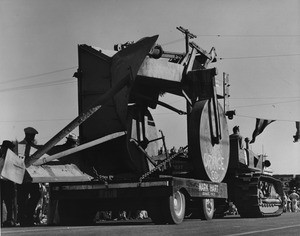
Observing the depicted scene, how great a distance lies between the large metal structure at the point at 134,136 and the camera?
13703mm

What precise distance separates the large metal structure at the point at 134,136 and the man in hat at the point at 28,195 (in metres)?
0.54

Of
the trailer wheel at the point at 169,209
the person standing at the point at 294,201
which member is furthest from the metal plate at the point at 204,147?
the person standing at the point at 294,201

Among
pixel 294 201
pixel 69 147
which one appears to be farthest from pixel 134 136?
pixel 294 201

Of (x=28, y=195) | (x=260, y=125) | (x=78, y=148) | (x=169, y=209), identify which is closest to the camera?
(x=169, y=209)

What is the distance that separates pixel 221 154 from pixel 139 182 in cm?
423

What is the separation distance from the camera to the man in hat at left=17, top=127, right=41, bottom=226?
14.9m

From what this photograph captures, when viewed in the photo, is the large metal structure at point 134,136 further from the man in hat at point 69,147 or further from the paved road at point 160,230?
the paved road at point 160,230

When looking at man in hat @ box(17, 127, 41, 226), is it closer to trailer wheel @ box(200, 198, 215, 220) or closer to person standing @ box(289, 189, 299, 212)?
trailer wheel @ box(200, 198, 215, 220)

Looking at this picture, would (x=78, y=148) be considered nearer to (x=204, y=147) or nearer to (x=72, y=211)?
(x=72, y=211)

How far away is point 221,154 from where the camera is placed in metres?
16.5

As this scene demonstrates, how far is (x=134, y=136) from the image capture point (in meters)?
16.3

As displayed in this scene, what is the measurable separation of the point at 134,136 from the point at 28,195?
331cm

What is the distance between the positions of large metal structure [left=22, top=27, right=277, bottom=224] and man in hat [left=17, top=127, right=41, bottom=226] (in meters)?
0.54

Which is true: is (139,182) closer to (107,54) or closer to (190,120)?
(190,120)
